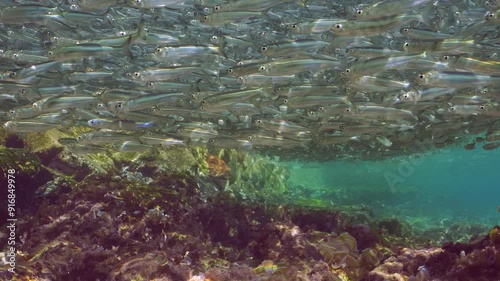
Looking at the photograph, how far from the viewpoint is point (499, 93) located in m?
8.17

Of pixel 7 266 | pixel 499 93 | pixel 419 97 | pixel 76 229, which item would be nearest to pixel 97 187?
pixel 76 229

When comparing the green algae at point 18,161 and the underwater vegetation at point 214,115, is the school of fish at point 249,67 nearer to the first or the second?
the underwater vegetation at point 214,115

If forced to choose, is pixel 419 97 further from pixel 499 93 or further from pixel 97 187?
A: pixel 97 187

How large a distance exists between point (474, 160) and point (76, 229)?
222 feet

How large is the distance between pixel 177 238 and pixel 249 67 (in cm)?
329

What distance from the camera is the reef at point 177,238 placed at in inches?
195

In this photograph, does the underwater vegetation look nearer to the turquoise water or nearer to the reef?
the reef

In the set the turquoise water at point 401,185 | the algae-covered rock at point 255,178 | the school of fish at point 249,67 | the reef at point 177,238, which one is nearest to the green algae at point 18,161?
the reef at point 177,238

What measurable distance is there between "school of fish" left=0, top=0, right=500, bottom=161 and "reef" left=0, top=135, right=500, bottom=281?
1.31 meters

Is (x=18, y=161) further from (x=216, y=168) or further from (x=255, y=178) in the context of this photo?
(x=255, y=178)

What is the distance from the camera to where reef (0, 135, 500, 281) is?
4.96m

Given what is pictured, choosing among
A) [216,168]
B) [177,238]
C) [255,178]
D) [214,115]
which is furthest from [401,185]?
[177,238]

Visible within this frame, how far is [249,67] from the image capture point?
7000 millimetres

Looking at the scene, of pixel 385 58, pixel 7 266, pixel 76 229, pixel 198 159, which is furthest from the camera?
pixel 198 159
